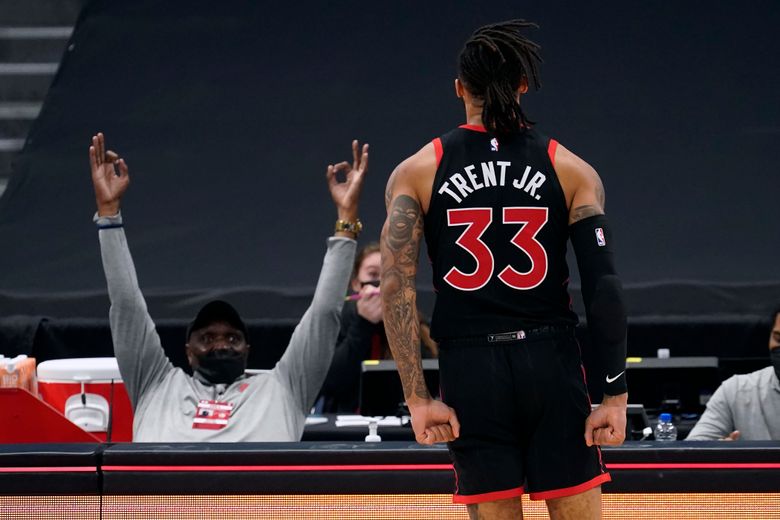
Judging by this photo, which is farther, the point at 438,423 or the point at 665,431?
the point at 665,431

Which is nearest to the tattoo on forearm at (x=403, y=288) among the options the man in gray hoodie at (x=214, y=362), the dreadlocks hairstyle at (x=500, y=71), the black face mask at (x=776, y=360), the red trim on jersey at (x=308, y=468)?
the dreadlocks hairstyle at (x=500, y=71)

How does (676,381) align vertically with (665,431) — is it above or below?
above

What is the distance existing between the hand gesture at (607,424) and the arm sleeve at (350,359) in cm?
282

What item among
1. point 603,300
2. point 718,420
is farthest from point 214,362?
point 603,300

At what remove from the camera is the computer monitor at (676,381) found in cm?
511

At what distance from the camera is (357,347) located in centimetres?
522

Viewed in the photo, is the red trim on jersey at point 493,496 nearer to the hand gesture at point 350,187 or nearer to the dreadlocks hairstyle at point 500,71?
the dreadlocks hairstyle at point 500,71

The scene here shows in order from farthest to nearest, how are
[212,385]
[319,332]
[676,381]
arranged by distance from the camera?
[676,381] → [212,385] → [319,332]

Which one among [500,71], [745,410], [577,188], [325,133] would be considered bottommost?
[745,410]

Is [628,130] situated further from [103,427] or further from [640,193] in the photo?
[103,427]

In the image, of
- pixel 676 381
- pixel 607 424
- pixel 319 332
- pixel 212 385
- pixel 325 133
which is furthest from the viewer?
pixel 325 133

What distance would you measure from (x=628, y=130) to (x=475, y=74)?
17.2 ft

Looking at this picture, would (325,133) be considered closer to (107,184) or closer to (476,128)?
(107,184)

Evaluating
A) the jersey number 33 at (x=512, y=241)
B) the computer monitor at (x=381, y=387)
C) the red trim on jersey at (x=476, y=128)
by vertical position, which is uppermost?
the red trim on jersey at (x=476, y=128)
